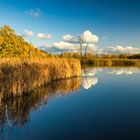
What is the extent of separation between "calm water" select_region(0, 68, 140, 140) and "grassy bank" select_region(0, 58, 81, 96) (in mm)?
592

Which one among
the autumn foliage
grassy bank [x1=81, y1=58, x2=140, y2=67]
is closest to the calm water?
the autumn foliage

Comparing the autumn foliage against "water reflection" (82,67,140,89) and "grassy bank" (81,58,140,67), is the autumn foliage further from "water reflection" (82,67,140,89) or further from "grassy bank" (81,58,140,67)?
"grassy bank" (81,58,140,67)

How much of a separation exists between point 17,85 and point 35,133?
5048 millimetres

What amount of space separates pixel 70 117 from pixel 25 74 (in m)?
5.10

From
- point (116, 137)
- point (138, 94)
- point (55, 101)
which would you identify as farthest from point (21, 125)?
point (138, 94)

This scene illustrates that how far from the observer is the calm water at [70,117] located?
6.38 m

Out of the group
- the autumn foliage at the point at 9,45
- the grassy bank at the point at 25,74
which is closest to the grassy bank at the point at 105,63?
the autumn foliage at the point at 9,45

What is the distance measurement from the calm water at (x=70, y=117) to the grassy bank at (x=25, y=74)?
1.94 feet

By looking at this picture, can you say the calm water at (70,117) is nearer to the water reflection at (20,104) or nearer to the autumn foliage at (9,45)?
the water reflection at (20,104)

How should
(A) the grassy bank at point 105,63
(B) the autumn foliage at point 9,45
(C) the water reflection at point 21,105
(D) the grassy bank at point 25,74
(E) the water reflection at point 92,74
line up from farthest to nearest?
(A) the grassy bank at point 105,63, (B) the autumn foliage at point 9,45, (E) the water reflection at point 92,74, (D) the grassy bank at point 25,74, (C) the water reflection at point 21,105

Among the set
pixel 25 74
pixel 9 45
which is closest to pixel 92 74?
pixel 25 74

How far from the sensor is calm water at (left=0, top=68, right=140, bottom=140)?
6383 mm

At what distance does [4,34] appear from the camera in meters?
34.4

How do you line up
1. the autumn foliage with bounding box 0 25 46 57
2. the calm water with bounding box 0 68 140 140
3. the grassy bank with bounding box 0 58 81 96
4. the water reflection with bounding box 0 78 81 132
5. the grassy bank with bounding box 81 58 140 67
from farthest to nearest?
the grassy bank with bounding box 81 58 140 67 → the autumn foliage with bounding box 0 25 46 57 → the grassy bank with bounding box 0 58 81 96 → the water reflection with bounding box 0 78 81 132 → the calm water with bounding box 0 68 140 140
